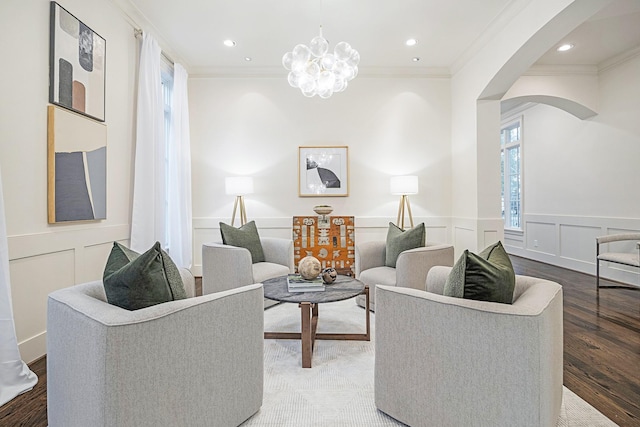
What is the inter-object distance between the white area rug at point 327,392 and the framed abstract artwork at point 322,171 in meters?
2.52

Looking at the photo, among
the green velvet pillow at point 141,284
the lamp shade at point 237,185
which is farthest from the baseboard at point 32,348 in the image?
the lamp shade at point 237,185

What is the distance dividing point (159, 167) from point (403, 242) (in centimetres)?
285

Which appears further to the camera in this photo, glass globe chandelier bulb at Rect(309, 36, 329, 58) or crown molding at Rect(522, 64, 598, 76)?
crown molding at Rect(522, 64, 598, 76)

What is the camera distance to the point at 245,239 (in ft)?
11.7

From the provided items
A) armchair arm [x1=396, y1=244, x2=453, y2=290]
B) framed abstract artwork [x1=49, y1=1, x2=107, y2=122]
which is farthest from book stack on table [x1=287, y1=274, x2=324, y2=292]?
framed abstract artwork [x1=49, y1=1, x2=107, y2=122]

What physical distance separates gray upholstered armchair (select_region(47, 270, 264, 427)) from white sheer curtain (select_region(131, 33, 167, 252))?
1982mm

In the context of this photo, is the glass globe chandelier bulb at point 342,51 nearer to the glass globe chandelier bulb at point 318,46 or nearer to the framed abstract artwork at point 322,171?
the glass globe chandelier bulb at point 318,46

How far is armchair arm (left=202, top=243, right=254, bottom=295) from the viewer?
311 centimetres

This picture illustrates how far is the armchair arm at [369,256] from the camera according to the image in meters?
3.43

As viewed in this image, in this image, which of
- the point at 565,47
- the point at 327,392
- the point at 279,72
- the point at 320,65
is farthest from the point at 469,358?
the point at 565,47

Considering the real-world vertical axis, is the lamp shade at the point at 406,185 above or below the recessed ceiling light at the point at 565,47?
below

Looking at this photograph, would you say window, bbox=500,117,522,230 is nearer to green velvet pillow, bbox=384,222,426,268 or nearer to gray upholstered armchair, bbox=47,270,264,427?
green velvet pillow, bbox=384,222,426,268

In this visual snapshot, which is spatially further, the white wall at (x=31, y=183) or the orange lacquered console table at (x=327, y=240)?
the orange lacquered console table at (x=327, y=240)

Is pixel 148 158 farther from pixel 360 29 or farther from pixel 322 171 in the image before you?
pixel 360 29
